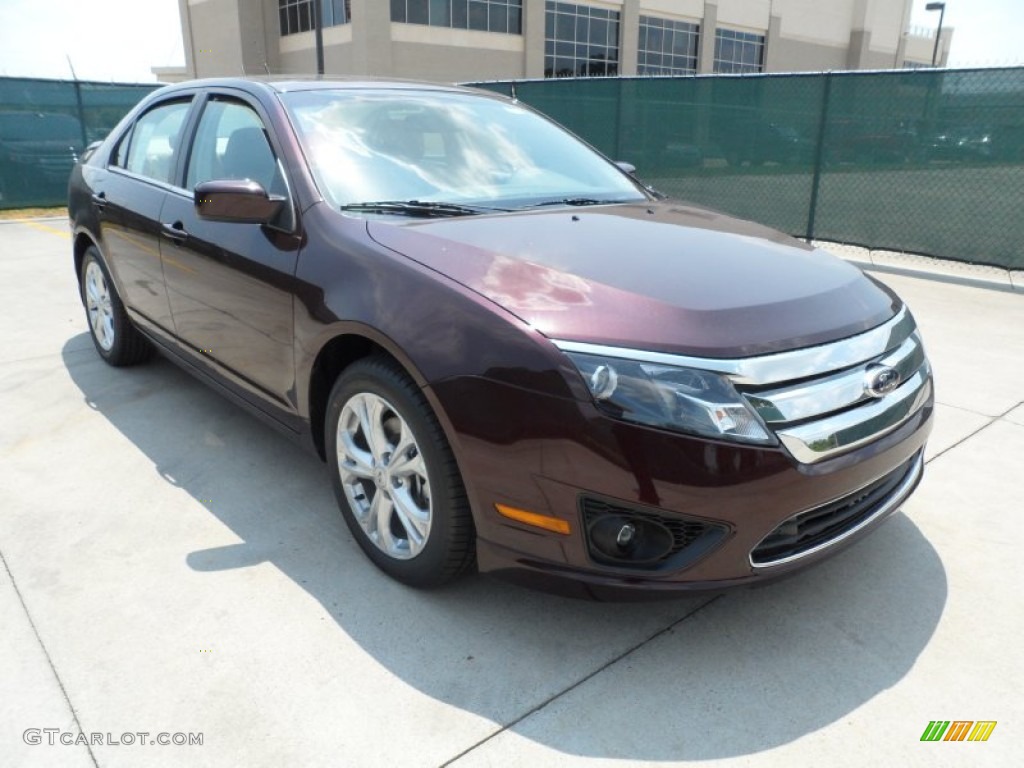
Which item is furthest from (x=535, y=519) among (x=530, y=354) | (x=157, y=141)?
(x=157, y=141)

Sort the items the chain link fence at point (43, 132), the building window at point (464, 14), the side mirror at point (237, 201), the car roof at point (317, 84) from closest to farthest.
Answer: the side mirror at point (237, 201)
the car roof at point (317, 84)
the chain link fence at point (43, 132)
the building window at point (464, 14)

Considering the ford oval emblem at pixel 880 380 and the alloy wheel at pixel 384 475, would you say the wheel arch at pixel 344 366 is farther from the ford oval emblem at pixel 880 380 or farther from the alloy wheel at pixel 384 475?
the ford oval emblem at pixel 880 380

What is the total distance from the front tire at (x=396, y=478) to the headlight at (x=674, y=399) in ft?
1.82

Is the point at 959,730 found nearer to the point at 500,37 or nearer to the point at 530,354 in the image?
the point at 530,354

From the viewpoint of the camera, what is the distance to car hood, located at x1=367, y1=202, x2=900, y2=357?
83.7 inches

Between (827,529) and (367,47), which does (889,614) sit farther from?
(367,47)

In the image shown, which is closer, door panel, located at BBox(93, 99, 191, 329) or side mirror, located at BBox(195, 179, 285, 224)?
side mirror, located at BBox(195, 179, 285, 224)

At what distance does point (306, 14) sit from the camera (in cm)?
3291

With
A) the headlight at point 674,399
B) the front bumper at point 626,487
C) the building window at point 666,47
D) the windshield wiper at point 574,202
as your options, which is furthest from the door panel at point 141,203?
the building window at point 666,47

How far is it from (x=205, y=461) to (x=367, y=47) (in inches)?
1114

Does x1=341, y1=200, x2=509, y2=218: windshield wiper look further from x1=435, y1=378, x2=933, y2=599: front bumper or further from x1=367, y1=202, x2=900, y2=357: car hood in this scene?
x1=435, y1=378, x2=933, y2=599: front bumper

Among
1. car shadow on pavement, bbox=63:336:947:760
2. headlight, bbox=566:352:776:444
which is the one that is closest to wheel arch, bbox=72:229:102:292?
car shadow on pavement, bbox=63:336:947:760

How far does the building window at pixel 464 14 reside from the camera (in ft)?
97.3

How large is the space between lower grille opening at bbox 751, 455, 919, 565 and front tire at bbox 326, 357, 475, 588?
0.86 metres
